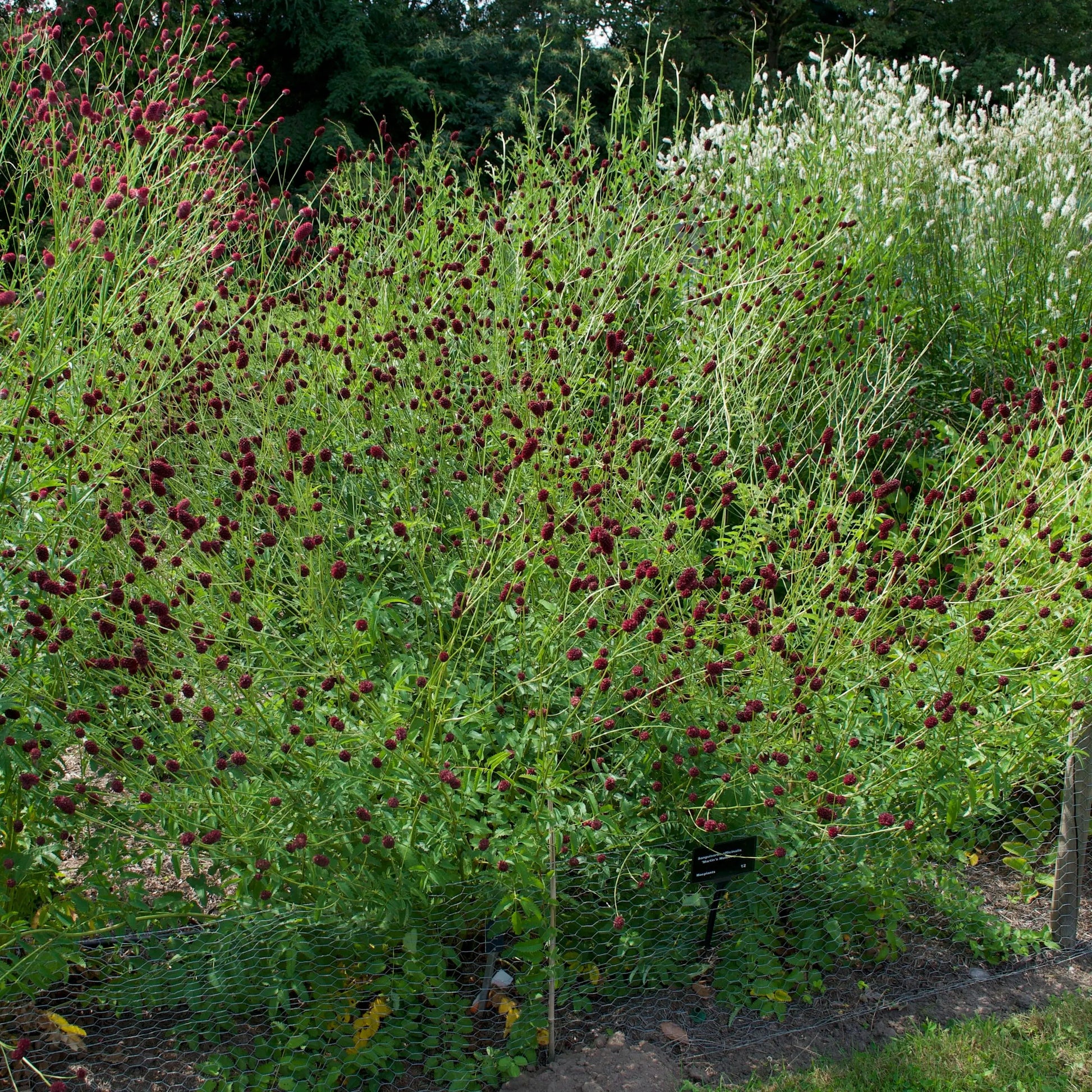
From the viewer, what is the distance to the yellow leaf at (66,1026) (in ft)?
7.77

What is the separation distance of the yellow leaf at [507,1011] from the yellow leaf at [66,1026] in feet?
3.41

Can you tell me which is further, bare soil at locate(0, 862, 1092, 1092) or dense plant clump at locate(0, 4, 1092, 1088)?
bare soil at locate(0, 862, 1092, 1092)

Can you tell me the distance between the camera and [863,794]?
8.11 ft

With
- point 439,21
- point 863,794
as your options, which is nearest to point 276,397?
point 863,794

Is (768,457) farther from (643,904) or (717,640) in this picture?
(643,904)

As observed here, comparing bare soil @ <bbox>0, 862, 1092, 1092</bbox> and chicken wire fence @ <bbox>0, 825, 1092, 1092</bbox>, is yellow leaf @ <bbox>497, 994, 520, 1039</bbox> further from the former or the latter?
bare soil @ <bbox>0, 862, 1092, 1092</bbox>

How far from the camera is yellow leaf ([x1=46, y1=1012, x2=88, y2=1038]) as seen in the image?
7.77ft

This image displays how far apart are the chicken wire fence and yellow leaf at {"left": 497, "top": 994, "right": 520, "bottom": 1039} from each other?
0.01m

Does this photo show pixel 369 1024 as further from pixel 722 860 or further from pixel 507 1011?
pixel 722 860

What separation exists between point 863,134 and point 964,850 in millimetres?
4624

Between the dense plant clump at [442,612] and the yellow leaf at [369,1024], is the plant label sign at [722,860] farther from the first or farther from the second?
the yellow leaf at [369,1024]

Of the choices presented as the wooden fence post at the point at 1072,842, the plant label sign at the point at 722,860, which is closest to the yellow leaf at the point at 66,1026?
the plant label sign at the point at 722,860

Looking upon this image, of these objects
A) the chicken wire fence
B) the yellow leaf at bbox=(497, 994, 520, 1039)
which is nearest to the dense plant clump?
the chicken wire fence

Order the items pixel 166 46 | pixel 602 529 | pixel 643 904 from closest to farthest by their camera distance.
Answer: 1. pixel 602 529
2. pixel 643 904
3. pixel 166 46
